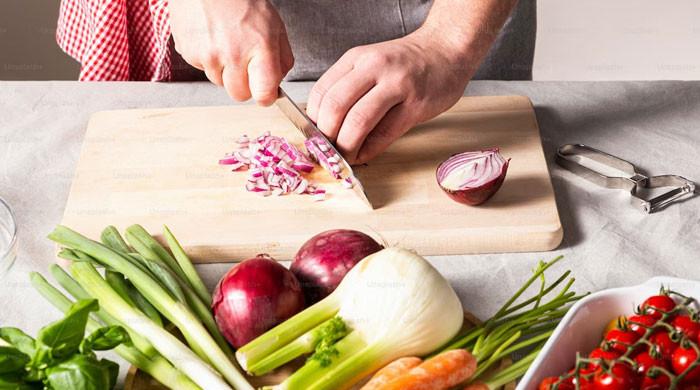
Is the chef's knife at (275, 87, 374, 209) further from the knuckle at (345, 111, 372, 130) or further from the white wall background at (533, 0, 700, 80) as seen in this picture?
the white wall background at (533, 0, 700, 80)

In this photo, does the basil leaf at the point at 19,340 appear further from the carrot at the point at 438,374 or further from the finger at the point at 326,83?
the finger at the point at 326,83

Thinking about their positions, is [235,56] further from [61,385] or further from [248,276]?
[61,385]

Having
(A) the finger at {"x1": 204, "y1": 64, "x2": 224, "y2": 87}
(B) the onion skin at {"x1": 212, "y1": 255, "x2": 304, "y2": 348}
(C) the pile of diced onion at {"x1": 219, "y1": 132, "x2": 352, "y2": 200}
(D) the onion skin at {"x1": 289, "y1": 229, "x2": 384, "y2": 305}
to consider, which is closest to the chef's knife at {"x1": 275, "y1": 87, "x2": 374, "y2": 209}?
(C) the pile of diced onion at {"x1": 219, "y1": 132, "x2": 352, "y2": 200}

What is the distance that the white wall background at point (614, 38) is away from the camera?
13.6 feet

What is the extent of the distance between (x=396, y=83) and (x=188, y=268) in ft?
1.68

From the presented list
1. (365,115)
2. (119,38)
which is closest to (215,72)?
(365,115)

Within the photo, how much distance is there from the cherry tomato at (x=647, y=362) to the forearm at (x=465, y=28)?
79 centimetres

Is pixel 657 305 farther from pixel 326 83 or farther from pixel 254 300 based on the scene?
pixel 326 83

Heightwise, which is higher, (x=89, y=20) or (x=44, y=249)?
(x=89, y=20)

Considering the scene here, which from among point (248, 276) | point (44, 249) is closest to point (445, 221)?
point (248, 276)

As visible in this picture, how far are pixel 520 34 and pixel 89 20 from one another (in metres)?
0.97

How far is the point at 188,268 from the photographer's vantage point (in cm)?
137

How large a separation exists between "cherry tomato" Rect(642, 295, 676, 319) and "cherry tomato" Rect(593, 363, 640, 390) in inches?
4.7

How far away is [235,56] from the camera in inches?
64.7
